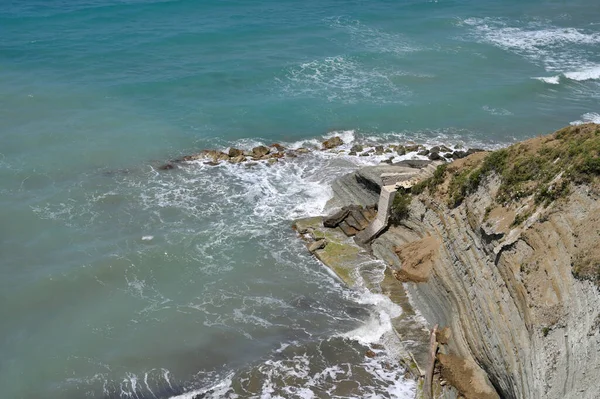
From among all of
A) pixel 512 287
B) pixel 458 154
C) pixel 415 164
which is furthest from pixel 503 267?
pixel 458 154

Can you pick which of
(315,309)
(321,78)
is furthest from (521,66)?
(315,309)

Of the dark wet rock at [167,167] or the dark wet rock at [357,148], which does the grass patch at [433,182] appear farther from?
the dark wet rock at [167,167]

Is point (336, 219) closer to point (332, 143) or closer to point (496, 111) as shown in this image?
point (332, 143)

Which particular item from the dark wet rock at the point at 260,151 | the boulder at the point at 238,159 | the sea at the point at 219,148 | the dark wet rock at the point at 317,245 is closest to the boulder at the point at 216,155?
the boulder at the point at 238,159

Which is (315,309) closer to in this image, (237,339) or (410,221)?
(237,339)

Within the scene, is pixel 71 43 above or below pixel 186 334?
above
